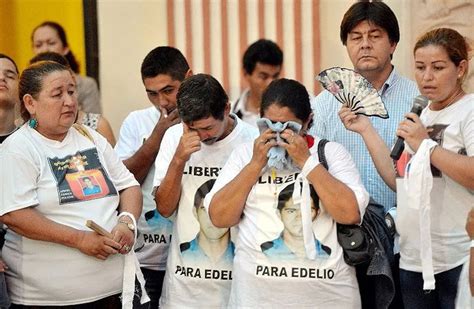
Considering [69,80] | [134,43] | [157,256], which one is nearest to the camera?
[69,80]

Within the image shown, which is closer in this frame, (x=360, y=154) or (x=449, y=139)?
(x=449, y=139)

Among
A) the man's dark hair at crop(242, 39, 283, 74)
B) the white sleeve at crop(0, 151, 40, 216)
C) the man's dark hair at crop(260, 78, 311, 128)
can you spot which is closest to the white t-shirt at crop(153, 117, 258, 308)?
the man's dark hair at crop(260, 78, 311, 128)

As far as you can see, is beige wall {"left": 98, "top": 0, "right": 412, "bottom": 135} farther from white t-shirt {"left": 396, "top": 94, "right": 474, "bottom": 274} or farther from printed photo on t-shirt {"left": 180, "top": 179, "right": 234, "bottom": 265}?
white t-shirt {"left": 396, "top": 94, "right": 474, "bottom": 274}

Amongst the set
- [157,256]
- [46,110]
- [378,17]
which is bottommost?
[157,256]

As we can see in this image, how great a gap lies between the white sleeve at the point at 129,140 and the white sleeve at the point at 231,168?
2.74 feet

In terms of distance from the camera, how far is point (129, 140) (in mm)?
5664

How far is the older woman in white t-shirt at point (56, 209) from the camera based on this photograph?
4816mm

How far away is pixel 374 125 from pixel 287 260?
0.89 meters

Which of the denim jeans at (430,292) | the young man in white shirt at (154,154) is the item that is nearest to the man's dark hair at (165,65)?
the young man in white shirt at (154,154)

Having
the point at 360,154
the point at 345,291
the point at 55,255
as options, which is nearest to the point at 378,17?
the point at 360,154

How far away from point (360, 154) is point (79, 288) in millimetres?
1424

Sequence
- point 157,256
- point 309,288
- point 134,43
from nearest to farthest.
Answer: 1. point 309,288
2. point 157,256
3. point 134,43

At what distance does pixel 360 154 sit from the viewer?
17.3 ft

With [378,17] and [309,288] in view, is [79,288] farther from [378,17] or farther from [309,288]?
[378,17]
